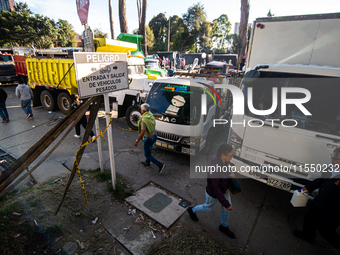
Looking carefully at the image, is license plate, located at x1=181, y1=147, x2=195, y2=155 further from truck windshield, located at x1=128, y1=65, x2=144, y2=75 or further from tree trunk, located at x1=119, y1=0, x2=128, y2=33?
tree trunk, located at x1=119, y1=0, x2=128, y2=33

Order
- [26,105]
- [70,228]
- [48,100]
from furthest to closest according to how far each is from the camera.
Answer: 1. [48,100]
2. [26,105]
3. [70,228]

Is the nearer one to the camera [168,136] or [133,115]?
[168,136]

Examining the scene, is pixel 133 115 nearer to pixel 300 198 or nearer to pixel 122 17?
pixel 300 198

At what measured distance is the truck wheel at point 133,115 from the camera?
7.40 m

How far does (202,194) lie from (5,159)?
17.6 ft

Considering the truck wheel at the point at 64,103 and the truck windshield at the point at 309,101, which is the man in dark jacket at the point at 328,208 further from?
the truck wheel at the point at 64,103

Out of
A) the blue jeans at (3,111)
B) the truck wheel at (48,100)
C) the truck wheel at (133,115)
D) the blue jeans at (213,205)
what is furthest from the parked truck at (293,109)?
the truck wheel at (48,100)

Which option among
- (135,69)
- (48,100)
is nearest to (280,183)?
(135,69)

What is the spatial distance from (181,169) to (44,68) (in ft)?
28.1

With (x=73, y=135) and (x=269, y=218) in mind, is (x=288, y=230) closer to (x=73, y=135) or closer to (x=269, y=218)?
(x=269, y=218)

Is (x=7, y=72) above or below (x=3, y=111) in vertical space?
above

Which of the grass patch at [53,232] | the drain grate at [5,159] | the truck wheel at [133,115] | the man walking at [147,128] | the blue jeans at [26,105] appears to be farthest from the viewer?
the blue jeans at [26,105]

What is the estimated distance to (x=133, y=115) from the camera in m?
7.53

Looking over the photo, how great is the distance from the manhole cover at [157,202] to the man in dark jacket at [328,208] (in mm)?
2499
